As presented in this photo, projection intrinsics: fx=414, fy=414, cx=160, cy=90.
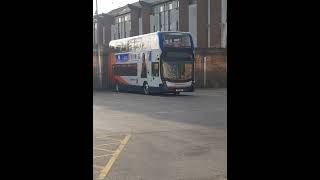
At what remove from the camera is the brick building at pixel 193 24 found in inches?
1367

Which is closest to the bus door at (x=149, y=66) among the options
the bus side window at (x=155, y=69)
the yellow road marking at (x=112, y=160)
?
the bus side window at (x=155, y=69)

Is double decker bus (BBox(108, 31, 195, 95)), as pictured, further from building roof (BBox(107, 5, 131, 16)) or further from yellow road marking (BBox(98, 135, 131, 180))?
building roof (BBox(107, 5, 131, 16))

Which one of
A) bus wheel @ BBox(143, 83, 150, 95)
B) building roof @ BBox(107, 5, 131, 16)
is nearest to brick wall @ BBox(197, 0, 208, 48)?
building roof @ BBox(107, 5, 131, 16)

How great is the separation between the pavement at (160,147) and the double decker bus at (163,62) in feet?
30.6

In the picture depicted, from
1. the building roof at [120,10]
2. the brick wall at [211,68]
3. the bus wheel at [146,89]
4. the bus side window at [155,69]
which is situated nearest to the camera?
the bus side window at [155,69]

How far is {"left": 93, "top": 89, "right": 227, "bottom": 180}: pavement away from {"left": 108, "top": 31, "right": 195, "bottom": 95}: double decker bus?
367 inches

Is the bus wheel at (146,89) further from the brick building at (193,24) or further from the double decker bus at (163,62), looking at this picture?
the brick building at (193,24)

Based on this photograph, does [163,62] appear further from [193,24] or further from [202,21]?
[193,24]

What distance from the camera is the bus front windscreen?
24484mm

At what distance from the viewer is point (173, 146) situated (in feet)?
28.9

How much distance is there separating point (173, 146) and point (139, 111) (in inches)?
324

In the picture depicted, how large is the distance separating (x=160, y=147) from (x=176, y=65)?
16.2 m
